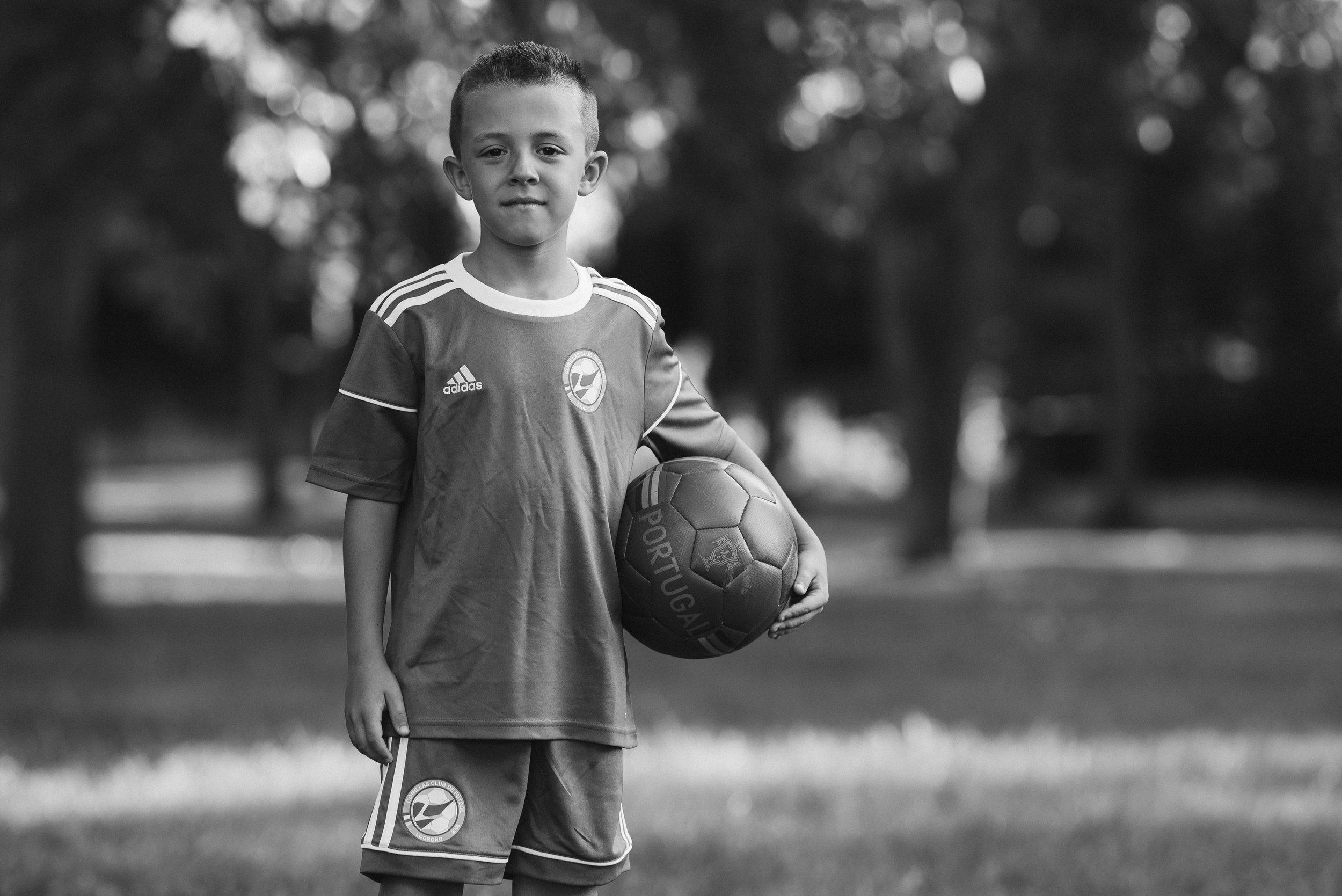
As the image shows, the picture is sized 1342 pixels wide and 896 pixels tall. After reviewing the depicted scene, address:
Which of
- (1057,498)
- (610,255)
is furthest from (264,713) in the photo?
(610,255)

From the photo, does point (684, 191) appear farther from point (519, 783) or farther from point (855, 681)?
point (519, 783)

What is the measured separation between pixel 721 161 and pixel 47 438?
492 centimetres

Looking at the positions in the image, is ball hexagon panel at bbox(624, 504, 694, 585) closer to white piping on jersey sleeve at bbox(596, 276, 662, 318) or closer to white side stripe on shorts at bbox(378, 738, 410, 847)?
white piping on jersey sleeve at bbox(596, 276, 662, 318)

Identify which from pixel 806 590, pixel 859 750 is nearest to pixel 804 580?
pixel 806 590

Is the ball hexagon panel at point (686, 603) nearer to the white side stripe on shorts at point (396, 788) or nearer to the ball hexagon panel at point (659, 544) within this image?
the ball hexagon panel at point (659, 544)

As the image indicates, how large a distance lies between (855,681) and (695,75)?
3.46 m

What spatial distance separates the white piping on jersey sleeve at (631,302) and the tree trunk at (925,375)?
13.1 m

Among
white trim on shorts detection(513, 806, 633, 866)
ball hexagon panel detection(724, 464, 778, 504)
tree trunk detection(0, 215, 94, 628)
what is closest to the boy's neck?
ball hexagon panel detection(724, 464, 778, 504)

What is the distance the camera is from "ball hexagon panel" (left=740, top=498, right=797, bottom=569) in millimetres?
3043

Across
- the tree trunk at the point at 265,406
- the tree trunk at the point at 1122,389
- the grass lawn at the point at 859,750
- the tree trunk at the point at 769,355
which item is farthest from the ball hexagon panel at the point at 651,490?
the tree trunk at the point at 769,355

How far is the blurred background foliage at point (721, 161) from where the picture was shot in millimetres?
8797

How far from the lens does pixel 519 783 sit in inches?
114

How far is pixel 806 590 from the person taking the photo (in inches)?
124

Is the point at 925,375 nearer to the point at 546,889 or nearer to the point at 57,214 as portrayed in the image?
the point at 57,214
